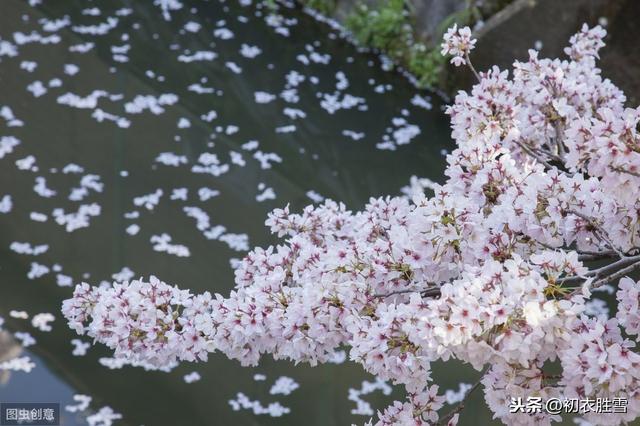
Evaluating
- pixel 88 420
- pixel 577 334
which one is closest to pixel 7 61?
pixel 88 420

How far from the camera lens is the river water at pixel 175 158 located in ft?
16.9

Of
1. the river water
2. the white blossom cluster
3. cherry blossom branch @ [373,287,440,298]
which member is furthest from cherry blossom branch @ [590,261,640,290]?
the river water

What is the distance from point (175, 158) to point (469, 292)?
5.50 m

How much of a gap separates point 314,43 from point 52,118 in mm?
3151

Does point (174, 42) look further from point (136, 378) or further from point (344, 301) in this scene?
point (344, 301)

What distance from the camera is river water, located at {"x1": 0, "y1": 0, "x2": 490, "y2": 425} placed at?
514cm

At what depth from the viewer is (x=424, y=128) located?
8.13 metres

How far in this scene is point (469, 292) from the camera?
6.64 ft

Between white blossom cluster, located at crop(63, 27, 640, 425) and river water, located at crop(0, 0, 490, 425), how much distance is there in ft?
7.62

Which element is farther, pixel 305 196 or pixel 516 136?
pixel 305 196

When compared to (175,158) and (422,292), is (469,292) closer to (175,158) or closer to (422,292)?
(422,292)

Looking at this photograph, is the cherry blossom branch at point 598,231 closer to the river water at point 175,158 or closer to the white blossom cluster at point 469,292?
the white blossom cluster at point 469,292

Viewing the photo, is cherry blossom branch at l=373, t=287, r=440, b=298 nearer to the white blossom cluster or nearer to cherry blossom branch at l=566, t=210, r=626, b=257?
the white blossom cluster

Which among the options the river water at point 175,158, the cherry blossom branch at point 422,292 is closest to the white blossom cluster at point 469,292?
the cherry blossom branch at point 422,292
